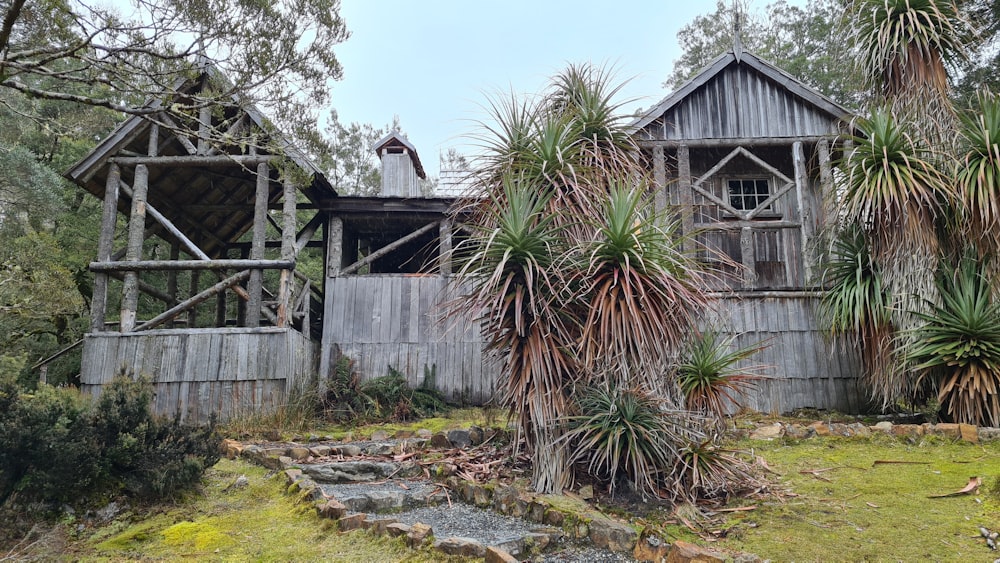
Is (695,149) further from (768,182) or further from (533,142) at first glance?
(533,142)

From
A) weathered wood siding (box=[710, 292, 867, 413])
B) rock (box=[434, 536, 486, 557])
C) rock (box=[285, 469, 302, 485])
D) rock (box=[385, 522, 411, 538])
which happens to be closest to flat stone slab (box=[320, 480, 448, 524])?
rock (box=[285, 469, 302, 485])

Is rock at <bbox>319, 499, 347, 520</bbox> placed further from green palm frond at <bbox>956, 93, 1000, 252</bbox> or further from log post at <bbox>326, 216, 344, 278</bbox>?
log post at <bbox>326, 216, 344, 278</bbox>

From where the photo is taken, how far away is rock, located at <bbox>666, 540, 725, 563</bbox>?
3158 mm

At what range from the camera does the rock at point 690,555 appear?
3.16m

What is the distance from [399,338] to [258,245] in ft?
9.46

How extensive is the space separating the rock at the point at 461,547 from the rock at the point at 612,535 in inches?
29.0

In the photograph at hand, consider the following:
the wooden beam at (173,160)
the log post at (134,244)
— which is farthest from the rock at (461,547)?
the wooden beam at (173,160)

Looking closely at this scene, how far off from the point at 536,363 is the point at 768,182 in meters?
9.34

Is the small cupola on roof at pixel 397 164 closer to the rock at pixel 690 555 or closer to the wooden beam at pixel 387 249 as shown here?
the wooden beam at pixel 387 249

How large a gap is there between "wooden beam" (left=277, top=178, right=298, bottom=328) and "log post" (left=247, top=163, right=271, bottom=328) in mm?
305

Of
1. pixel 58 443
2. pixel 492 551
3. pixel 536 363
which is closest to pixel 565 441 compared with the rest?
pixel 536 363

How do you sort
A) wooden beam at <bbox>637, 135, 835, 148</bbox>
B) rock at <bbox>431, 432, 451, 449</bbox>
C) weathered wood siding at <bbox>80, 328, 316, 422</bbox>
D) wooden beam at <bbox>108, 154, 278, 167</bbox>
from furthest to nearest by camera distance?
wooden beam at <bbox>637, 135, 835, 148</bbox> → wooden beam at <bbox>108, 154, 278, 167</bbox> → weathered wood siding at <bbox>80, 328, 316, 422</bbox> → rock at <bbox>431, 432, 451, 449</bbox>

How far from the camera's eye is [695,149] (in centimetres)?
1171

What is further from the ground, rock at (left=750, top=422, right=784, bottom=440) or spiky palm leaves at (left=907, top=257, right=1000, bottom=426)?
spiky palm leaves at (left=907, top=257, right=1000, bottom=426)
